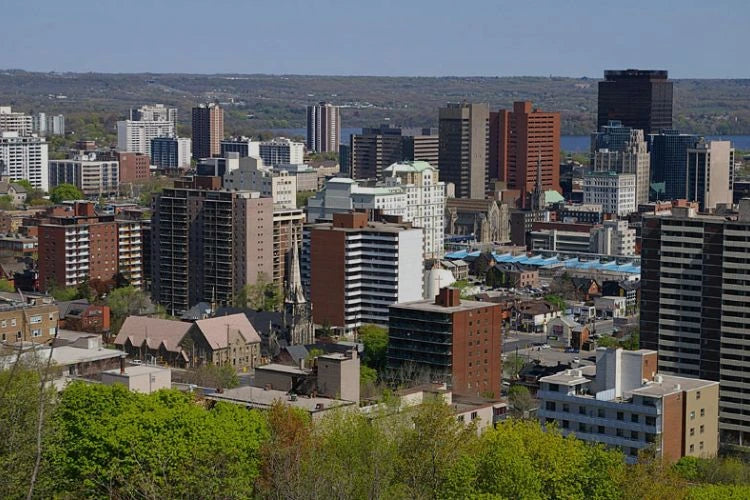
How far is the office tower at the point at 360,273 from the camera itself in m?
45.7

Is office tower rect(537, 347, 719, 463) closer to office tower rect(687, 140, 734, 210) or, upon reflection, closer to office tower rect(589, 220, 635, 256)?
office tower rect(589, 220, 635, 256)

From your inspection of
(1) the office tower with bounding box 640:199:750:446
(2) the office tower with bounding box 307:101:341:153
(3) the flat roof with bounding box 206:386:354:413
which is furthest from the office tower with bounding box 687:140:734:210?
(3) the flat roof with bounding box 206:386:354:413

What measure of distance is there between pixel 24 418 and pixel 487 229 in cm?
5259

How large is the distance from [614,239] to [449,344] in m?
30.7

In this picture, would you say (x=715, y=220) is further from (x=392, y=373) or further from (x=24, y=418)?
(x=24, y=418)

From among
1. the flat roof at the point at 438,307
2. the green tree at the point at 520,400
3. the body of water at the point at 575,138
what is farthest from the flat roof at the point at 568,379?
the body of water at the point at 575,138

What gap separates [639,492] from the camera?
2069cm

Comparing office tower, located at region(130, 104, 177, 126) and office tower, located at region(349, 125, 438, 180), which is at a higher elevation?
office tower, located at region(130, 104, 177, 126)

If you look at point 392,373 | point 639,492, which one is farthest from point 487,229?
point 639,492

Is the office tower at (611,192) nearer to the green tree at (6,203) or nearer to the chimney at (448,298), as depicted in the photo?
the green tree at (6,203)

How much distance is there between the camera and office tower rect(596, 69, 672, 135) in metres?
98.8

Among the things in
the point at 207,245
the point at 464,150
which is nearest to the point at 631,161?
the point at 464,150

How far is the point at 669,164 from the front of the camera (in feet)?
287

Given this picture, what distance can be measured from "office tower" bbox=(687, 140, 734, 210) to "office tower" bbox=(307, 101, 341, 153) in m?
53.9
